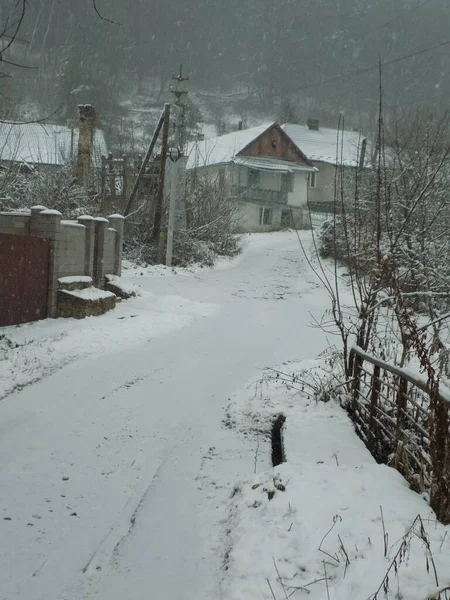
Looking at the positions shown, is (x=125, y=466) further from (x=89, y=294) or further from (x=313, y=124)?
(x=313, y=124)

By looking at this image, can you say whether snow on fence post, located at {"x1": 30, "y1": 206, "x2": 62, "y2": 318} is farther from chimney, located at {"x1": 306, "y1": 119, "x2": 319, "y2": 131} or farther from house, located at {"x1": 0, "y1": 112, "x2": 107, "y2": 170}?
chimney, located at {"x1": 306, "y1": 119, "x2": 319, "y2": 131}

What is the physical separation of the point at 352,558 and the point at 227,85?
98659 mm

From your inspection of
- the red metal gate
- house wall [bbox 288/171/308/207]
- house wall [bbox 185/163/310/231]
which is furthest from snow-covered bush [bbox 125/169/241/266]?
house wall [bbox 288/171/308/207]

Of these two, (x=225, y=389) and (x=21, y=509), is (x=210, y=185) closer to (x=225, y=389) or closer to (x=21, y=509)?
(x=225, y=389)

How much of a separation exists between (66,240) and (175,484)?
9592 mm

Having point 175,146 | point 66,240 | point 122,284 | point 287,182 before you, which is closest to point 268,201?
point 287,182

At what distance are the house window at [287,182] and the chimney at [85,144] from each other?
21.7 meters

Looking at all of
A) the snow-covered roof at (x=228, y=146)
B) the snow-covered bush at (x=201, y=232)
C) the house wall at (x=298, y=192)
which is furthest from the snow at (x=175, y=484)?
the house wall at (x=298, y=192)

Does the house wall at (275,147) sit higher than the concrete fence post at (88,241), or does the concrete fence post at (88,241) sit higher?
the house wall at (275,147)

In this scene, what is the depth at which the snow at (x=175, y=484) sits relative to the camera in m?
3.45

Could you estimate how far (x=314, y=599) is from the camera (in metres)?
3.02

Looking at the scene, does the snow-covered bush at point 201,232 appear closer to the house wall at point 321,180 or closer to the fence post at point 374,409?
the fence post at point 374,409

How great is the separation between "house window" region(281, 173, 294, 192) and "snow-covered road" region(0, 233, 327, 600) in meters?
39.1

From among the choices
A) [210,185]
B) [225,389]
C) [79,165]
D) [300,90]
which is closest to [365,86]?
[300,90]
